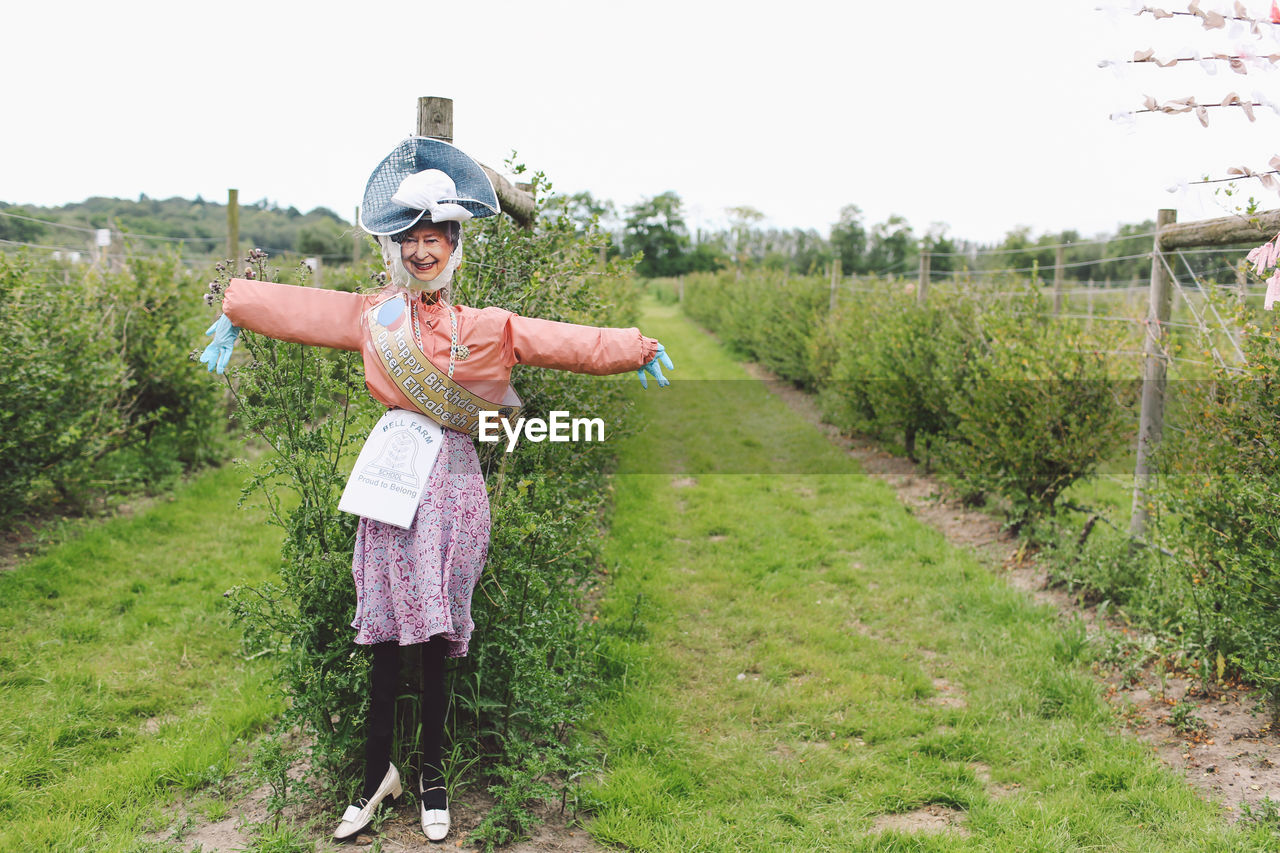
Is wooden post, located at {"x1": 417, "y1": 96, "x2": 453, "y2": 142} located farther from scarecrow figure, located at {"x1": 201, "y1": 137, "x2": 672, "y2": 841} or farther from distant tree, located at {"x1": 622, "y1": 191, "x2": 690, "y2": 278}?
distant tree, located at {"x1": 622, "y1": 191, "x2": 690, "y2": 278}

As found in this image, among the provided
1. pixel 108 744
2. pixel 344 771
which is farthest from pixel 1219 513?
pixel 108 744

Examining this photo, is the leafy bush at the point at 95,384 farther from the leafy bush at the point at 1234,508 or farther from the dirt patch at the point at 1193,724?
the leafy bush at the point at 1234,508

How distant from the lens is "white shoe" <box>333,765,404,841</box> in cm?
245

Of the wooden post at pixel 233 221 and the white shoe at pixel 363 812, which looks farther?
the wooden post at pixel 233 221

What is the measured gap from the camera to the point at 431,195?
239 centimetres

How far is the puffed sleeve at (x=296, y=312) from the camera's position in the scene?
2400 mm

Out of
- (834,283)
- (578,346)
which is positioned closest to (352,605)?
(578,346)

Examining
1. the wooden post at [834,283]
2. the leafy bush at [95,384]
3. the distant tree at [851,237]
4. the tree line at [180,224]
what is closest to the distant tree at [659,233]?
the distant tree at [851,237]

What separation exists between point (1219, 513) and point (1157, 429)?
48.3 inches

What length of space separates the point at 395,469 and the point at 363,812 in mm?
1015

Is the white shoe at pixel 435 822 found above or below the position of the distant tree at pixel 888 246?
below

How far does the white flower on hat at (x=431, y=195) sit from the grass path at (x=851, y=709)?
1994mm

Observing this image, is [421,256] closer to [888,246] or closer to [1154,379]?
[1154,379]

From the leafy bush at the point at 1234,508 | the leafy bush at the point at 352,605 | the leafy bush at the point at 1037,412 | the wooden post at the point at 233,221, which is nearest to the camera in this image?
the leafy bush at the point at 352,605
